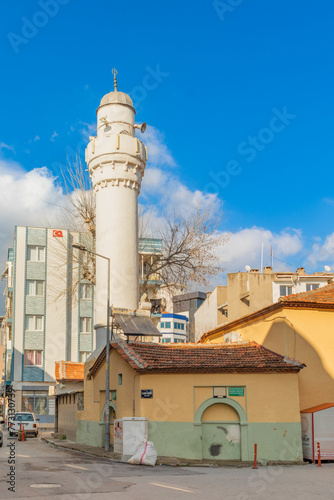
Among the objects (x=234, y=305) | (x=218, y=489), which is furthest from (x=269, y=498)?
(x=234, y=305)

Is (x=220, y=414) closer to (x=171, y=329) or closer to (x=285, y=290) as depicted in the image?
(x=285, y=290)

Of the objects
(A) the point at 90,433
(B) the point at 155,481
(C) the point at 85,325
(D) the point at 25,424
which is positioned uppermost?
(C) the point at 85,325

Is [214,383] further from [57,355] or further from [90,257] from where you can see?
[57,355]

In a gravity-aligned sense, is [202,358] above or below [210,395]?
above

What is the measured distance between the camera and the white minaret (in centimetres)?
3419

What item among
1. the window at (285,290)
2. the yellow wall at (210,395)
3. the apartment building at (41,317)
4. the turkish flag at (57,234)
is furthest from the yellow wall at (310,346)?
the turkish flag at (57,234)

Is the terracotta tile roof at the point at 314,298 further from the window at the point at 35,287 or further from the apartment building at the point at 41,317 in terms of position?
the window at the point at 35,287

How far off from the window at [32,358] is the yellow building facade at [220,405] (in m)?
33.2

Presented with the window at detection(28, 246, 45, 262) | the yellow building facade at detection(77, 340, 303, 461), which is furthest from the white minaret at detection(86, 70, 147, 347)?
the window at detection(28, 246, 45, 262)

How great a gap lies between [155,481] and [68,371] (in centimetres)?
2493

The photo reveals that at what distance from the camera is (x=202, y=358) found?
82.5 feet

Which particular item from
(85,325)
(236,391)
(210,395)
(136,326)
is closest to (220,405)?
(210,395)

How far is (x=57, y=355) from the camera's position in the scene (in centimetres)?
5688

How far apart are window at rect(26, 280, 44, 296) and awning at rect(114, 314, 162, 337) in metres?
26.3
